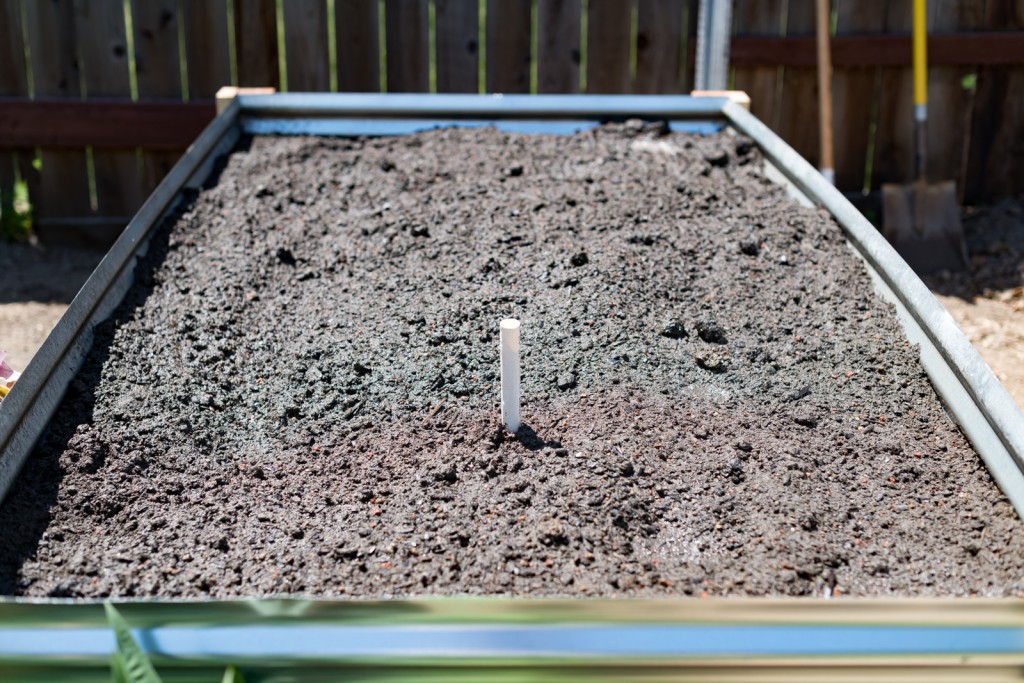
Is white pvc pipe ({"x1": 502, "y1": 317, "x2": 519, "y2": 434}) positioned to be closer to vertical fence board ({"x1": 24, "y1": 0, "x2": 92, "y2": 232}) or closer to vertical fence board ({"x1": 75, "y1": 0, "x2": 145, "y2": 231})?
vertical fence board ({"x1": 75, "y1": 0, "x2": 145, "y2": 231})

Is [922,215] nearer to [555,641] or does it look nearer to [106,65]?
[106,65]

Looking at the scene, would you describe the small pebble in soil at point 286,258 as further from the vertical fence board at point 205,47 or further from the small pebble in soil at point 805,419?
the vertical fence board at point 205,47

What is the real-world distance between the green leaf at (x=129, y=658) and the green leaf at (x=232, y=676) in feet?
0.18

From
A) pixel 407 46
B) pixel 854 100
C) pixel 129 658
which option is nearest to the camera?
pixel 129 658

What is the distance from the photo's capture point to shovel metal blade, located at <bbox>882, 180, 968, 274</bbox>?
5176 mm

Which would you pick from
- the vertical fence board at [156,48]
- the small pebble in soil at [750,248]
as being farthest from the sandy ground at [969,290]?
the small pebble in soil at [750,248]

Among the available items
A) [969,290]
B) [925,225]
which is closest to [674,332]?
[969,290]

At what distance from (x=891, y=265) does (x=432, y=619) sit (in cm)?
166

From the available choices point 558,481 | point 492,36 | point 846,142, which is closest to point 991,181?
point 846,142

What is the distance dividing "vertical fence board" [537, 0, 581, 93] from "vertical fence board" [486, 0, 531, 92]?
7 cm

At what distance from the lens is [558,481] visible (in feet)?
5.62

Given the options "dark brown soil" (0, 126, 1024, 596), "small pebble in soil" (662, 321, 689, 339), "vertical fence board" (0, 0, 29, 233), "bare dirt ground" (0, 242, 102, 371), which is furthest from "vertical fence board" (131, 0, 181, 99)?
"small pebble in soil" (662, 321, 689, 339)

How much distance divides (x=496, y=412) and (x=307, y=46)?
12.4 feet

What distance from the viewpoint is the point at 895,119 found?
5.45 metres
